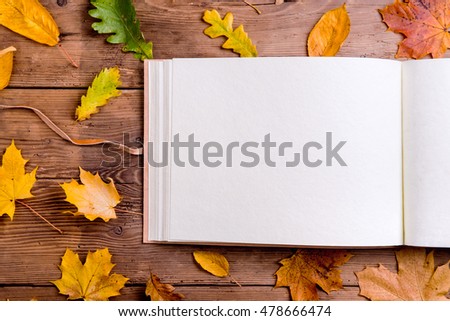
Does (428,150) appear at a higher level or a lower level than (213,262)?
higher

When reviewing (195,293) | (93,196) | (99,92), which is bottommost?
(195,293)

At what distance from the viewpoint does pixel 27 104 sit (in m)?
0.74

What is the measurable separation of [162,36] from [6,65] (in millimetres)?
217

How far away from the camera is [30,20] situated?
2.38ft

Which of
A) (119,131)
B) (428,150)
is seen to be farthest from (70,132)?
(428,150)

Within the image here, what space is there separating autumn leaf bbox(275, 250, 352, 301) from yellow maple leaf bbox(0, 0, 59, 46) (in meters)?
0.45

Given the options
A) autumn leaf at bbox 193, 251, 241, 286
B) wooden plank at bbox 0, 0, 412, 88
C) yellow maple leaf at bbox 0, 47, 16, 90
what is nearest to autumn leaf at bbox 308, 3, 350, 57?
wooden plank at bbox 0, 0, 412, 88

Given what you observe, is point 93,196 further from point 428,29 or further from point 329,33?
point 428,29

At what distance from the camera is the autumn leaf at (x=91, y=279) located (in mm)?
723

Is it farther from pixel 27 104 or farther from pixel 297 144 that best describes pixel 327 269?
pixel 27 104

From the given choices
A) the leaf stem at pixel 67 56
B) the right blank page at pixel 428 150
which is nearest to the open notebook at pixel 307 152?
the right blank page at pixel 428 150
